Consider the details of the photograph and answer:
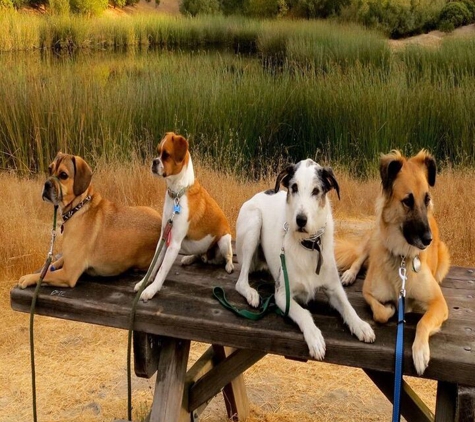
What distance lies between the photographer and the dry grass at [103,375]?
404 centimetres

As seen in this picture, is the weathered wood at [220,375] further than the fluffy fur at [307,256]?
Yes

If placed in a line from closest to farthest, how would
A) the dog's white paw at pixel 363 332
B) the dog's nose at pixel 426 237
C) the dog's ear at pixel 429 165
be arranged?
the dog's white paw at pixel 363 332, the dog's nose at pixel 426 237, the dog's ear at pixel 429 165

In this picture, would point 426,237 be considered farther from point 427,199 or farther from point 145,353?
point 145,353

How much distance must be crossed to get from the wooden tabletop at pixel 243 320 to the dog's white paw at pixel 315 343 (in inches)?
1.6

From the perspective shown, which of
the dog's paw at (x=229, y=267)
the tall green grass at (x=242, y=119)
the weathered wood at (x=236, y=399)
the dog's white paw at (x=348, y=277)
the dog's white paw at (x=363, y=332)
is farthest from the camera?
the tall green grass at (x=242, y=119)

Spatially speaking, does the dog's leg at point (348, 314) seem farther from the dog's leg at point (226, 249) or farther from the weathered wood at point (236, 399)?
the weathered wood at point (236, 399)

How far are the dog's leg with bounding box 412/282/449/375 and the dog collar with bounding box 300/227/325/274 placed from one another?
53 cm

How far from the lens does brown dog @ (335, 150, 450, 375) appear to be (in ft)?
8.55

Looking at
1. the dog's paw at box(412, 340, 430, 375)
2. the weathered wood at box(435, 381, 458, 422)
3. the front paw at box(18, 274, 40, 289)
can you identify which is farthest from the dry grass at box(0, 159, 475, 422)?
the dog's paw at box(412, 340, 430, 375)

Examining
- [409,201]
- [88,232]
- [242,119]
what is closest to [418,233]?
[409,201]

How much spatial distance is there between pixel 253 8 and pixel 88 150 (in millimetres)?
35640

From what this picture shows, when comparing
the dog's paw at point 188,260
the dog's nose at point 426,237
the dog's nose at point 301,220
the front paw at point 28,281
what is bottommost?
the dog's paw at point 188,260

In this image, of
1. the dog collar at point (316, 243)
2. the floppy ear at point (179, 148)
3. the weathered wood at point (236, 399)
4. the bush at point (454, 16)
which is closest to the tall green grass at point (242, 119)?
the weathered wood at point (236, 399)

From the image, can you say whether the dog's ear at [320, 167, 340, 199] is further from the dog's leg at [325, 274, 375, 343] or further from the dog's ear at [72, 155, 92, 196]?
the dog's ear at [72, 155, 92, 196]
